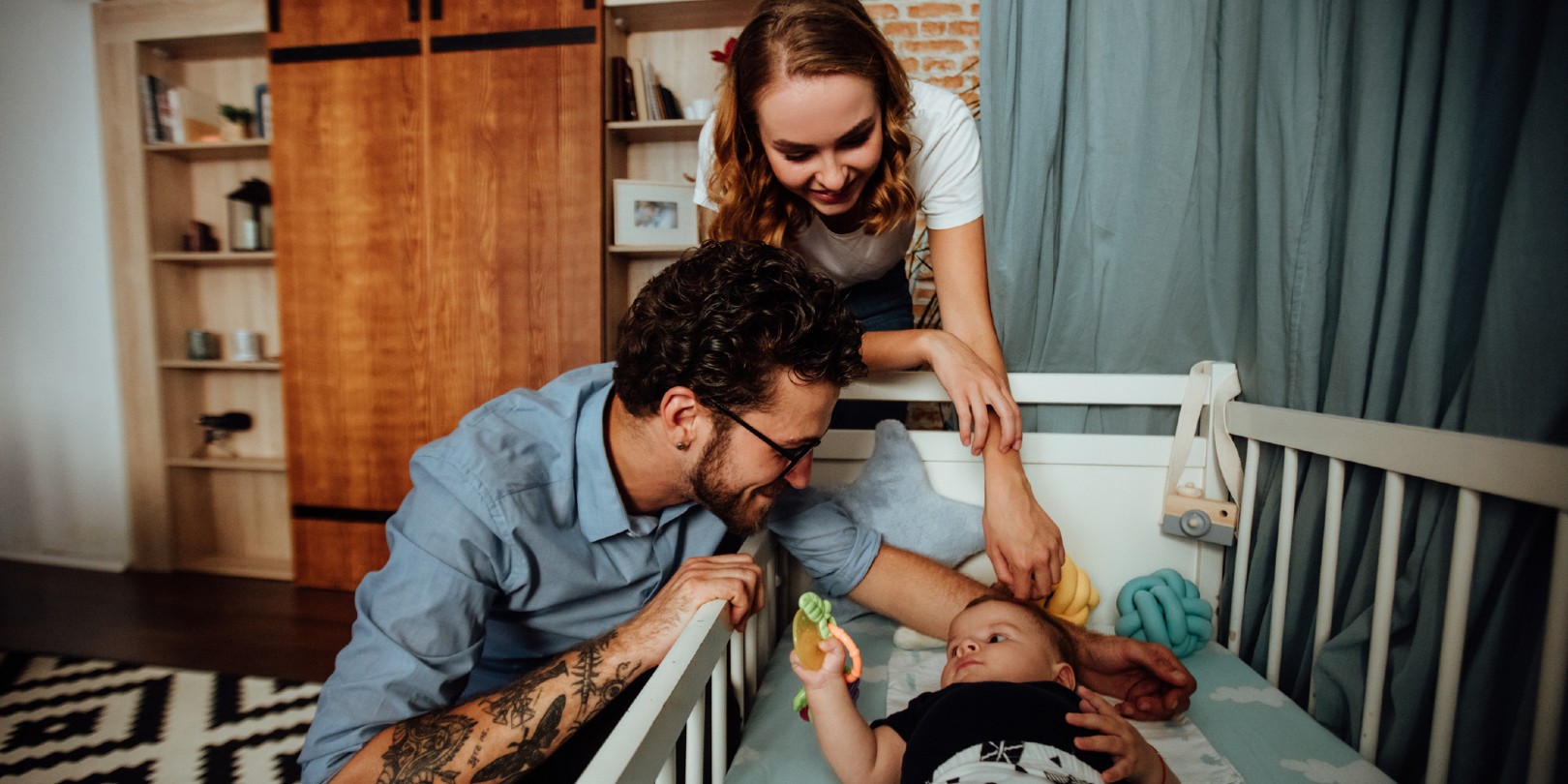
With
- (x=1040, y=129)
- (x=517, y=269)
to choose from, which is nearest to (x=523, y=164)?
(x=517, y=269)

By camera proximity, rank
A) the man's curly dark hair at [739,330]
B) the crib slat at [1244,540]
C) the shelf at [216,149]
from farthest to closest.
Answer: the shelf at [216,149] < the crib slat at [1244,540] < the man's curly dark hair at [739,330]

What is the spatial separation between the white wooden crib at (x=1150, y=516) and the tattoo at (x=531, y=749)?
0.16m

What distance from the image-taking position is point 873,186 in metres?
1.16

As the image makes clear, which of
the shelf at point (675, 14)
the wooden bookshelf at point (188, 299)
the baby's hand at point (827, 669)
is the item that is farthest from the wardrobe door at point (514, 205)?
the baby's hand at point (827, 669)

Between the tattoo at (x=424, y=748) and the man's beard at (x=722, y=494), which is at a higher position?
the man's beard at (x=722, y=494)

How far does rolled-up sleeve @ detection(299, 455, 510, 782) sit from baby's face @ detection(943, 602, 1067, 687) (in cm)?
66

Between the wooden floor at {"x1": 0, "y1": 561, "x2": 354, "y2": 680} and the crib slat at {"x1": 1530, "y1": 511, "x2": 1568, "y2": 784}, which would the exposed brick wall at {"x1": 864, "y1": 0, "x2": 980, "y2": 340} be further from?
the wooden floor at {"x1": 0, "y1": 561, "x2": 354, "y2": 680}

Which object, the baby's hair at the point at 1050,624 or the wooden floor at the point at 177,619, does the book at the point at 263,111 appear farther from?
the baby's hair at the point at 1050,624

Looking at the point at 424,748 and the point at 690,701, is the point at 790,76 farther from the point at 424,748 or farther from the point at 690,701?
the point at 424,748

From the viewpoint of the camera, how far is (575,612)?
40.4 inches

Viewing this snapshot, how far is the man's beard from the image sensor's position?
3.08 ft

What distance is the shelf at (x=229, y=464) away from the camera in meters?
3.05

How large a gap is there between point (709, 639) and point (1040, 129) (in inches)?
42.6

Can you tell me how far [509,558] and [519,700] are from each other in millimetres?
179
